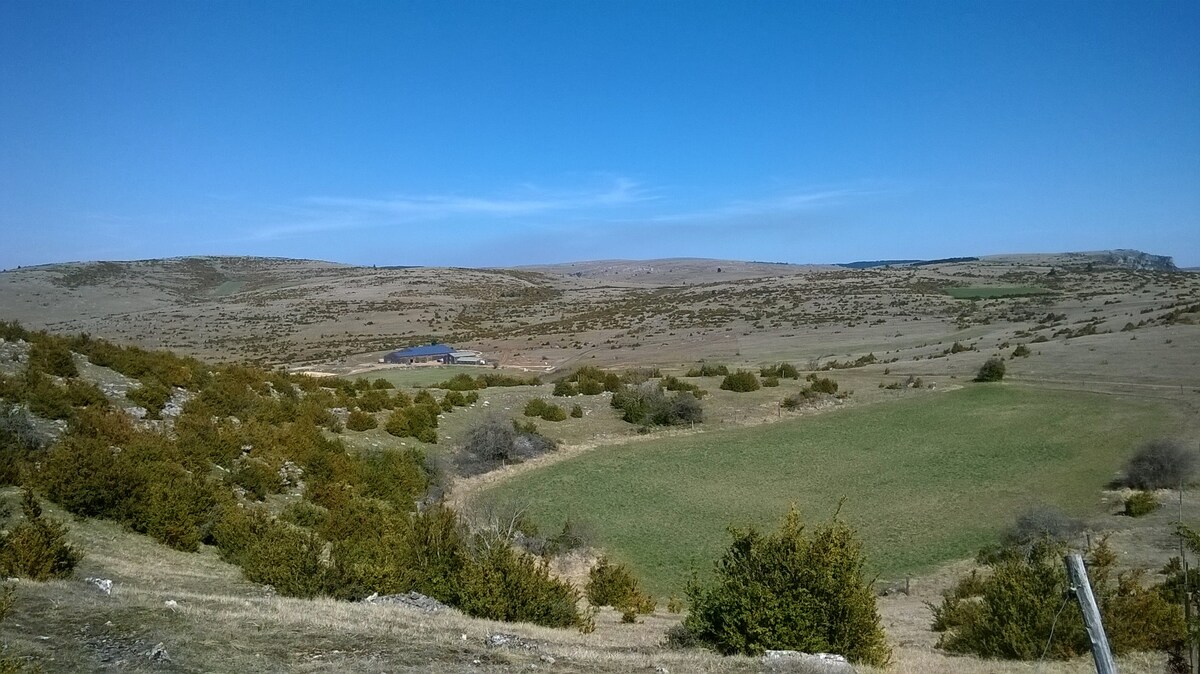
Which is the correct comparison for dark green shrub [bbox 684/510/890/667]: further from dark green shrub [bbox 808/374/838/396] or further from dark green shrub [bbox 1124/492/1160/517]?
dark green shrub [bbox 808/374/838/396]

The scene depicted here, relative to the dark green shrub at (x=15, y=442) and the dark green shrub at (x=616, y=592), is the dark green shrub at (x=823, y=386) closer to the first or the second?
the dark green shrub at (x=616, y=592)

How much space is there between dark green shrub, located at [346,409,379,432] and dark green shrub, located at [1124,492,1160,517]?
25.9 meters

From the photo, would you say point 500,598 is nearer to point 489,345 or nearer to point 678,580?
point 678,580

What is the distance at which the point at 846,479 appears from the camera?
2778 centimetres

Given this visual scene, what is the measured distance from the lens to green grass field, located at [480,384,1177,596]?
2183 centimetres

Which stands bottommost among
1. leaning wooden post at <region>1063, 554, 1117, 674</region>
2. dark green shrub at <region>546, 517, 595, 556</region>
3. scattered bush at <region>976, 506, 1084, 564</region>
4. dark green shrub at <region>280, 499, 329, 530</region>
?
dark green shrub at <region>546, 517, 595, 556</region>

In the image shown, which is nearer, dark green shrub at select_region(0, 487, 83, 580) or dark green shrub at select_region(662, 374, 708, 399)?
dark green shrub at select_region(0, 487, 83, 580)

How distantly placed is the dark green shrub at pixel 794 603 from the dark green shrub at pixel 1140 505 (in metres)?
14.6

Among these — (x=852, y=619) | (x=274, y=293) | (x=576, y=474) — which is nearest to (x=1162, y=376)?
(x=576, y=474)

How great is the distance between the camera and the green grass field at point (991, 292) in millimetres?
103062

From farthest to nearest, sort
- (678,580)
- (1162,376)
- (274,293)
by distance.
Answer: (274,293)
(1162,376)
(678,580)

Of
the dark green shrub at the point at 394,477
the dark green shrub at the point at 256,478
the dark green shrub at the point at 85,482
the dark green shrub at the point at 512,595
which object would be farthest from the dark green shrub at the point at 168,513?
the dark green shrub at the point at 512,595

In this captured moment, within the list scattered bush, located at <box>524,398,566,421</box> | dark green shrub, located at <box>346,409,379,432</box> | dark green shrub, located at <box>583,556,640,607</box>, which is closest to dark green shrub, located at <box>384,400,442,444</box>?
dark green shrub, located at <box>346,409,379,432</box>

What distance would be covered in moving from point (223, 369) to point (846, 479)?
25.7 m
